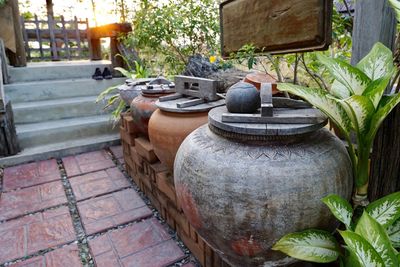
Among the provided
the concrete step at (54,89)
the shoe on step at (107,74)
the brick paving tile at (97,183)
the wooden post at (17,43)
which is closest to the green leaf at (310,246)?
the brick paving tile at (97,183)

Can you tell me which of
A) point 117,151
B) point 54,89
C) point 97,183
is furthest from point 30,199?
point 54,89

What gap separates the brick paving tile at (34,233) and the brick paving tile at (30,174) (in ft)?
2.06

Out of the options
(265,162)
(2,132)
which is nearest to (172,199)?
(265,162)

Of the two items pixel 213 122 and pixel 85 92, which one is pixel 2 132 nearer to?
pixel 85 92

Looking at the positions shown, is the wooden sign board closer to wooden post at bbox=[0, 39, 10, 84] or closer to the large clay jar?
the large clay jar

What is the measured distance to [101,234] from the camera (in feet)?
5.65

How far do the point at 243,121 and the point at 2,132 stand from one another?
9.30 ft

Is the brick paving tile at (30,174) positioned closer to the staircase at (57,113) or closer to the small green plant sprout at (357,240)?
the staircase at (57,113)

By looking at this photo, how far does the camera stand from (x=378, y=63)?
0.92m

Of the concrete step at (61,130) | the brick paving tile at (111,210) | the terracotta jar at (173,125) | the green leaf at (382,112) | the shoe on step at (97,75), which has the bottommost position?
the brick paving tile at (111,210)

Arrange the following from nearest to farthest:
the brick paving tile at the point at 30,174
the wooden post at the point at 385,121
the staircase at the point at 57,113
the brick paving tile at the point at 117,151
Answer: the wooden post at the point at 385,121 → the brick paving tile at the point at 30,174 → the brick paving tile at the point at 117,151 → the staircase at the point at 57,113

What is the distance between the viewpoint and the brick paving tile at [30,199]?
2.03m

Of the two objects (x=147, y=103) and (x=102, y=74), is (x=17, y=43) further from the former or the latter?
(x=147, y=103)

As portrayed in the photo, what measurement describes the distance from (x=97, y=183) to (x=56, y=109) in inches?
66.3
